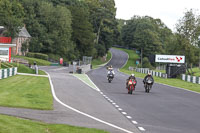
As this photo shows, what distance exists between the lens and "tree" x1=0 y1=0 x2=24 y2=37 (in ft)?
299

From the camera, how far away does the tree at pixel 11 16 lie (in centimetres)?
9106

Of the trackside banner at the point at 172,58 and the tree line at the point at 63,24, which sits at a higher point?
the tree line at the point at 63,24

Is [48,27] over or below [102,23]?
below

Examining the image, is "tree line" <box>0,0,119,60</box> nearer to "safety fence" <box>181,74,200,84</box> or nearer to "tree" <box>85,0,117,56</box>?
"tree" <box>85,0,117,56</box>

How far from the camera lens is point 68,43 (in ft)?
368

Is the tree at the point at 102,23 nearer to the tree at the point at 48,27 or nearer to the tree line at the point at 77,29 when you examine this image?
the tree line at the point at 77,29

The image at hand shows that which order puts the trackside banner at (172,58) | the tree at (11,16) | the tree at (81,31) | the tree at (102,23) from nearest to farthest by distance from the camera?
the trackside banner at (172,58)
the tree at (11,16)
the tree at (81,31)
the tree at (102,23)

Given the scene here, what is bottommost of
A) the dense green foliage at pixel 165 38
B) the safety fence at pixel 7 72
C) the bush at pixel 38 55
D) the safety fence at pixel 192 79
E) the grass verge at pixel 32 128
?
the safety fence at pixel 192 79

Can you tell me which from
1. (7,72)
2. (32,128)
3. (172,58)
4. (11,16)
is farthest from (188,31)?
(32,128)

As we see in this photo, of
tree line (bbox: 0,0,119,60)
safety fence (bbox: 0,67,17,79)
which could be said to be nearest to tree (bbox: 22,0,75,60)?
tree line (bbox: 0,0,119,60)

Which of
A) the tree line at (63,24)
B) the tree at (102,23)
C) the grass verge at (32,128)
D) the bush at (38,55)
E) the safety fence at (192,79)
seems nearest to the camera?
the grass verge at (32,128)

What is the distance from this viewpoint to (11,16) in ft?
305

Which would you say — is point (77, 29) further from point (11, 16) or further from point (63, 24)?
point (11, 16)

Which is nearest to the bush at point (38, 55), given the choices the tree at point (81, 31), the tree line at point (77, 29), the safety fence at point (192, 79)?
the tree line at point (77, 29)
